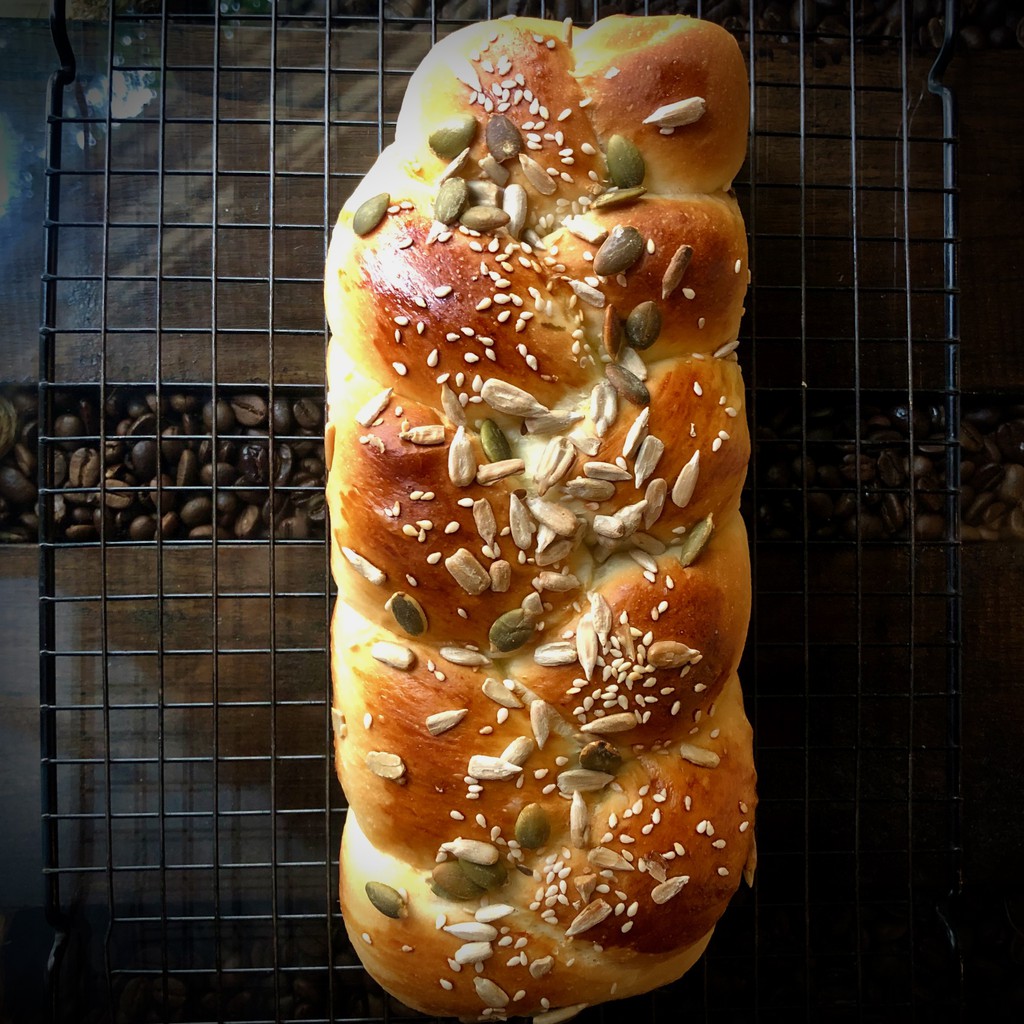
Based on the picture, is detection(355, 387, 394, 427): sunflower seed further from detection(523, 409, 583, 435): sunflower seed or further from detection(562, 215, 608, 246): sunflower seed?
detection(562, 215, 608, 246): sunflower seed

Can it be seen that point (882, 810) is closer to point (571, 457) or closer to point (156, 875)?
point (571, 457)

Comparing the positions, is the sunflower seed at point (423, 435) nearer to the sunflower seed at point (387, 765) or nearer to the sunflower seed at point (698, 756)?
the sunflower seed at point (387, 765)

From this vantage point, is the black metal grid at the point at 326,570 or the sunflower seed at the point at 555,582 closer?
the sunflower seed at the point at 555,582

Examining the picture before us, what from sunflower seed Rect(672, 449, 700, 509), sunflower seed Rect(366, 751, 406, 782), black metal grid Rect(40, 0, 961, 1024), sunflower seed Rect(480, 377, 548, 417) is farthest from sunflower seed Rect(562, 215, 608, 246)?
sunflower seed Rect(366, 751, 406, 782)

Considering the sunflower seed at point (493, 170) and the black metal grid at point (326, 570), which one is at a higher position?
the sunflower seed at point (493, 170)

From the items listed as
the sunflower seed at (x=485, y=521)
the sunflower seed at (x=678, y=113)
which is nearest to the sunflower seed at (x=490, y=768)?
the sunflower seed at (x=485, y=521)

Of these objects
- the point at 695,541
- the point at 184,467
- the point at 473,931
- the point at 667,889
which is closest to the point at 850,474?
the point at 695,541
